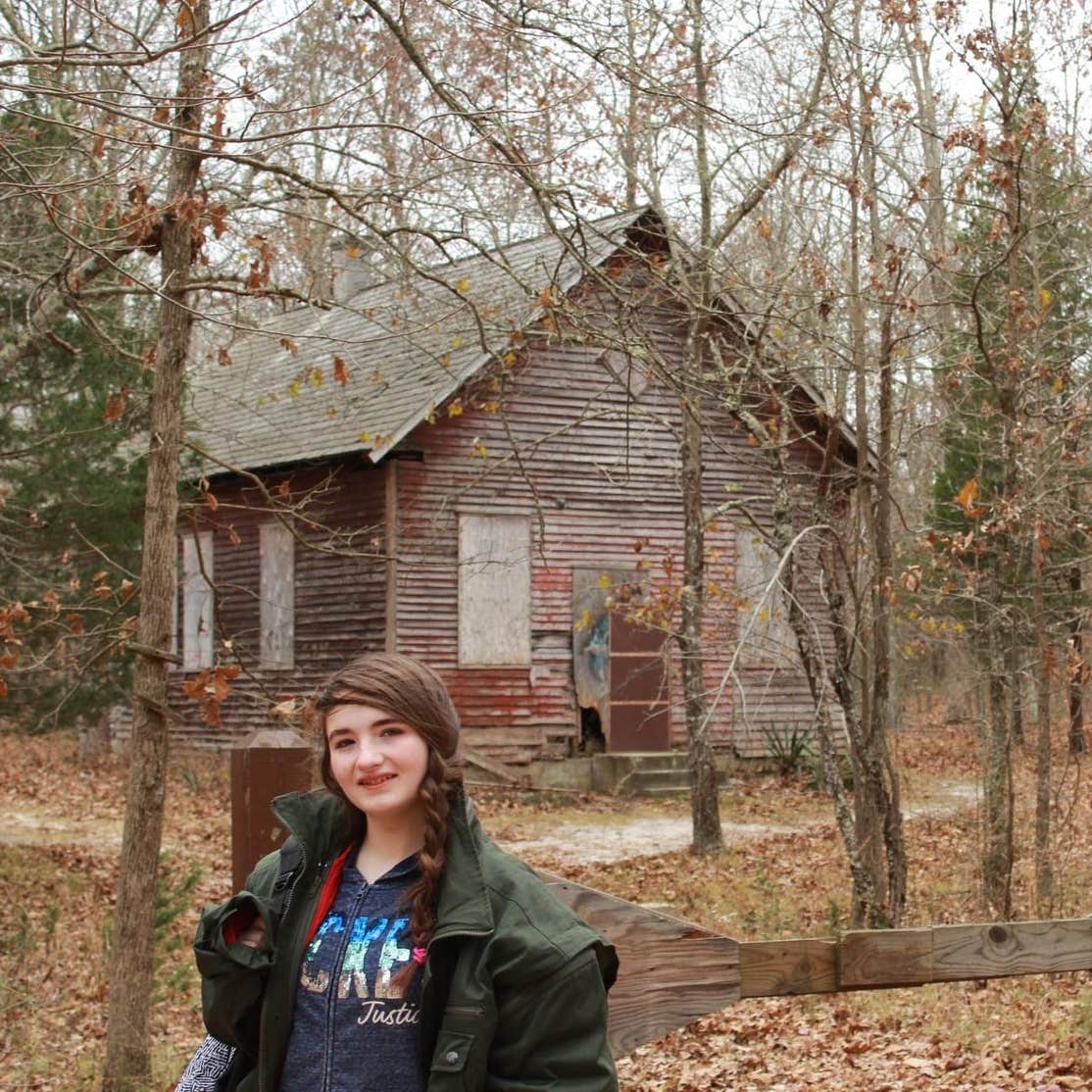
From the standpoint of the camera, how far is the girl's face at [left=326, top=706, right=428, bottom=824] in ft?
9.31

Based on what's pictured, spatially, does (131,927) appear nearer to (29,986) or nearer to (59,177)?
(29,986)

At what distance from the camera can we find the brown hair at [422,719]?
275 cm

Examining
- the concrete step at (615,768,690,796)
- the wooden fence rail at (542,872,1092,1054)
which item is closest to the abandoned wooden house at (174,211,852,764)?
the concrete step at (615,768,690,796)

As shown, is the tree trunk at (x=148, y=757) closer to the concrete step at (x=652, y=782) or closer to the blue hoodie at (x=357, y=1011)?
the blue hoodie at (x=357, y=1011)

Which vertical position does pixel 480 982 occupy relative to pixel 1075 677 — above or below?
below

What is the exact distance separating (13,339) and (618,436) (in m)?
10.8

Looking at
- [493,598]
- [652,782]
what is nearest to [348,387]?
[493,598]

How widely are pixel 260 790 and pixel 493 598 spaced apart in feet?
53.9

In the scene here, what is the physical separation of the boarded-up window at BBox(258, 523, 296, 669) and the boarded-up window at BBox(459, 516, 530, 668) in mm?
2637

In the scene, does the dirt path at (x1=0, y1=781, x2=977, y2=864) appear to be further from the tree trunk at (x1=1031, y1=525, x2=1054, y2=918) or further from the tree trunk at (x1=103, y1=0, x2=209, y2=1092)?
the tree trunk at (x1=103, y1=0, x2=209, y2=1092)

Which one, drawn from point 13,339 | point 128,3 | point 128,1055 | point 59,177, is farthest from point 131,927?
point 128,3

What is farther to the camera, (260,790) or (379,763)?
(260,790)

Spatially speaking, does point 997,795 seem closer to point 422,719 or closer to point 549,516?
point 422,719

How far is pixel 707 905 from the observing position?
12664 millimetres
